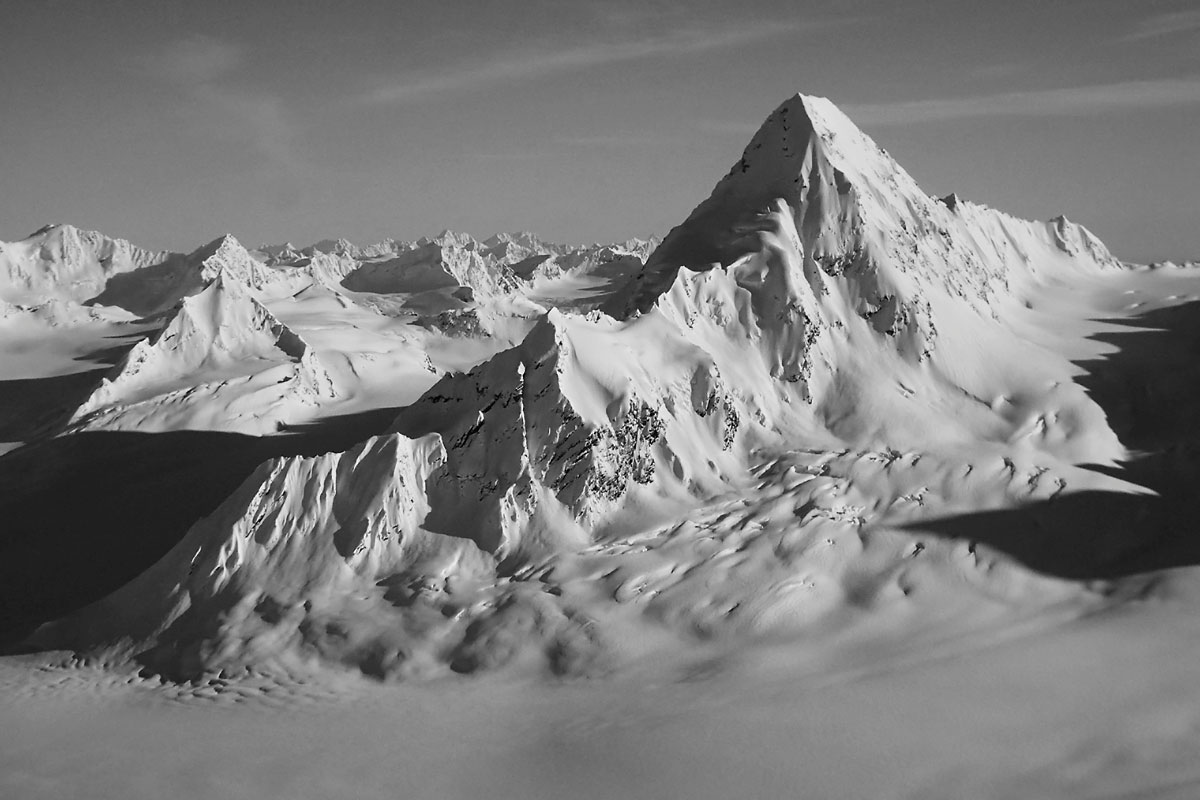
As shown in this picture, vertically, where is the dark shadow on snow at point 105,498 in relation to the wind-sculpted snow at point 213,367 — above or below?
below

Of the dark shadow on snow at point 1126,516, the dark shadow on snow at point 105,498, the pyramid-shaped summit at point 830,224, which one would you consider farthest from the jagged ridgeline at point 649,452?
the dark shadow on snow at point 105,498

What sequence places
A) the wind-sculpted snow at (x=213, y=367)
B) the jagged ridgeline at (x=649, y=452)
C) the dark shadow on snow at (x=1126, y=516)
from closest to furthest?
the jagged ridgeline at (x=649, y=452)
the dark shadow on snow at (x=1126, y=516)
the wind-sculpted snow at (x=213, y=367)

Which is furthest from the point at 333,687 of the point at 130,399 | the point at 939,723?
the point at 130,399

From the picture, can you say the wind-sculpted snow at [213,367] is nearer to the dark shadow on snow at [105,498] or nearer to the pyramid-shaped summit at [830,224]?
the dark shadow on snow at [105,498]

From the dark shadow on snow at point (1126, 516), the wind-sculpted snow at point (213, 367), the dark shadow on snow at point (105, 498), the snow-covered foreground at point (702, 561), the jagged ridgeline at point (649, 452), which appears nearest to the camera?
the snow-covered foreground at point (702, 561)

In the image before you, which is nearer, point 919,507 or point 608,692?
point 608,692

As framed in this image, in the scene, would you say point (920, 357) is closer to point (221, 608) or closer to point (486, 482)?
point (486, 482)
